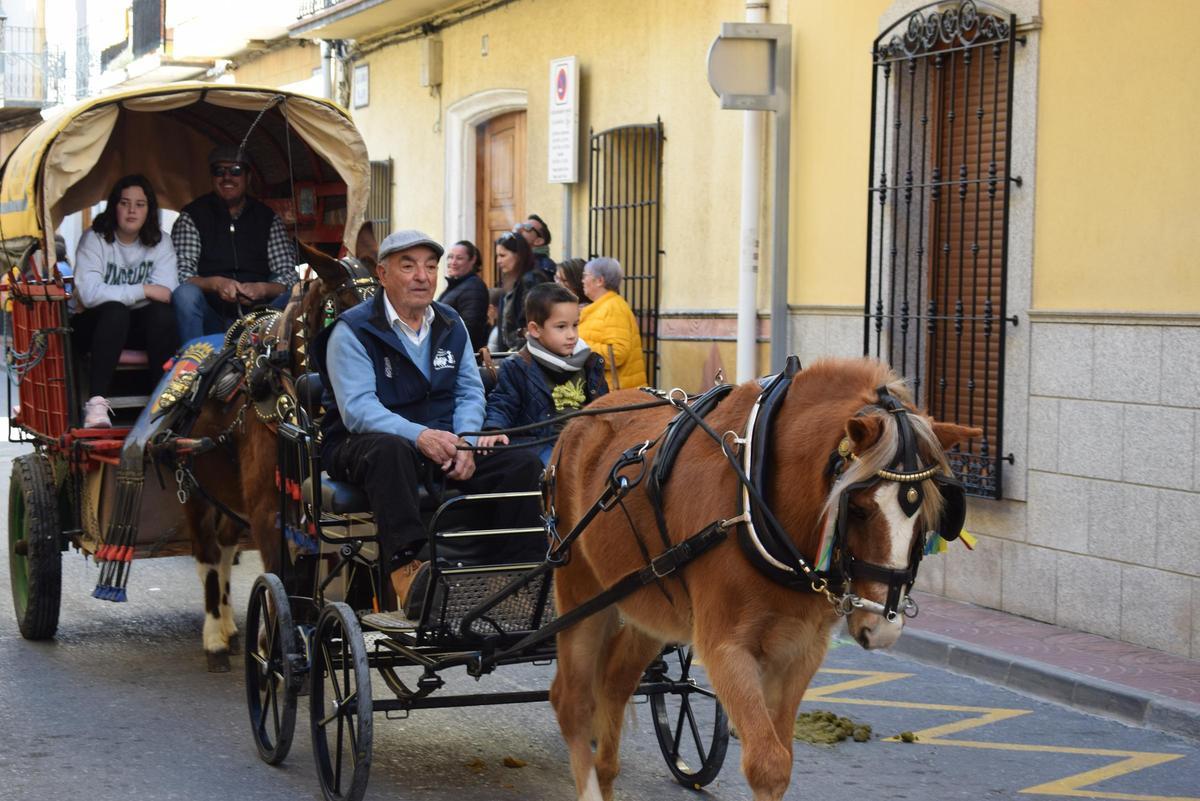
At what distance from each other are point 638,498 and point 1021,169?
5033mm

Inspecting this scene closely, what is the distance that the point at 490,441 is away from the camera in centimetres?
585

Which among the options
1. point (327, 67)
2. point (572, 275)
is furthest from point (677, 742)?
point (327, 67)

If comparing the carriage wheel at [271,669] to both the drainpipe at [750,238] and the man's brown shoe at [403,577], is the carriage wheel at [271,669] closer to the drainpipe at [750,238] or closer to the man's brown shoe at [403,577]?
the man's brown shoe at [403,577]

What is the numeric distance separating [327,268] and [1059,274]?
169 inches

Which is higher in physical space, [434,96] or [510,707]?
[434,96]

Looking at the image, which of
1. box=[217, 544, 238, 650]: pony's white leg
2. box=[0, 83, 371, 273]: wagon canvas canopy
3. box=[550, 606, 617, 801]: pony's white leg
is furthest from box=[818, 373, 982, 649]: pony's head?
box=[0, 83, 371, 273]: wagon canvas canopy

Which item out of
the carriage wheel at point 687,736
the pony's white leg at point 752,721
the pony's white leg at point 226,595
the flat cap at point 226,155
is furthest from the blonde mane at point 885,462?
the flat cap at point 226,155

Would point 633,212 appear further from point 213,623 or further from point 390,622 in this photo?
point 390,622

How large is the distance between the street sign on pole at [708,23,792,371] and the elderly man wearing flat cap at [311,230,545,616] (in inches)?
190

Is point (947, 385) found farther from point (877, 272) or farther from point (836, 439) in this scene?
point (836, 439)

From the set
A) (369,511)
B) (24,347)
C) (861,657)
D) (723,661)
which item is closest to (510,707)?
(369,511)

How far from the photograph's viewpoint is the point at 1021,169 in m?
9.09

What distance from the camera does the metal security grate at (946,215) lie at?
937 centimetres

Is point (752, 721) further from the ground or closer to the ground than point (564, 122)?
closer to the ground
